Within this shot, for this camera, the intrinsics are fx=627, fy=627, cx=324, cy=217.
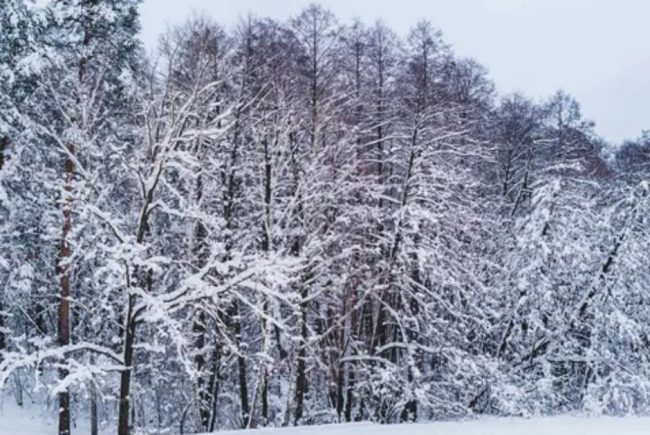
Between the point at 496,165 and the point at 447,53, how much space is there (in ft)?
23.7

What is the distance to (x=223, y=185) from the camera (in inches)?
719

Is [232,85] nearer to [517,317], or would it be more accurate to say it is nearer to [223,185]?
[223,185]

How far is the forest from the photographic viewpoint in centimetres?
1639

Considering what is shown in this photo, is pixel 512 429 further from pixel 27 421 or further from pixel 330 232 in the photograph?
pixel 27 421

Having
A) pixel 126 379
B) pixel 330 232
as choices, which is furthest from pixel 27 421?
pixel 126 379

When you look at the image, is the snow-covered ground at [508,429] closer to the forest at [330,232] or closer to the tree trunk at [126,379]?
the tree trunk at [126,379]

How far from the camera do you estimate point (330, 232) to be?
19094 mm

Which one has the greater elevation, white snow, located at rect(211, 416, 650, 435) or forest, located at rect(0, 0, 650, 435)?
forest, located at rect(0, 0, 650, 435)

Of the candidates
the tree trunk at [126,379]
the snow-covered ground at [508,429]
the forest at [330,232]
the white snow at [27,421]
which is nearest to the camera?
the snow-covered ground at [508,429]

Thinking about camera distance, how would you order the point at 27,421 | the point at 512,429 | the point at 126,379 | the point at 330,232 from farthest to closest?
the point at 27,421, the point at 330,232, the point at 512,429, the point at 126,379

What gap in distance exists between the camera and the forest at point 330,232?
53.8 ft

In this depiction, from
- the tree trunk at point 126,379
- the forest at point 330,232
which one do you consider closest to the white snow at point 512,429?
the tree trunk at point 126,379

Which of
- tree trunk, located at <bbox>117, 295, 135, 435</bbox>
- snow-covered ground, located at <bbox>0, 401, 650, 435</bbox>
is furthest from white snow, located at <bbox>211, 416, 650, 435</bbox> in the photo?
tree trunk, located at <bbox>117, 295, 135, 435</bbox>

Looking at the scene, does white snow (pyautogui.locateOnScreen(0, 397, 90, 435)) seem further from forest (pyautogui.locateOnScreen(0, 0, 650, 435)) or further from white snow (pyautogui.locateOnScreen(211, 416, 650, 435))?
white snow (pyautogui.locateOnScreen(211, 416, 650, 435))
